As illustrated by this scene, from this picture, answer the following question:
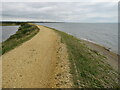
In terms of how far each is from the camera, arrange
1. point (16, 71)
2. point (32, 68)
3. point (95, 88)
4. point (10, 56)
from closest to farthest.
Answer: point (95, 88), point (16, 71), point (32, 68), point (10, 56)

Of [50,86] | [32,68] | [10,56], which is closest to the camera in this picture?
[50,86]

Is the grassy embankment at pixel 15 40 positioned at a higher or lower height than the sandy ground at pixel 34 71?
higher

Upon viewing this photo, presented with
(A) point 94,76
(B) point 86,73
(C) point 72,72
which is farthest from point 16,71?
(A) point 94,76

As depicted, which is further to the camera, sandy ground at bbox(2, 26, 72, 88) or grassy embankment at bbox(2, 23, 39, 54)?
grassy embankment at bbox(2, 23, 39, 54)

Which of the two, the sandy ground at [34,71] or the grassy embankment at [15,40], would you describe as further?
the grassy embankment at [15,40]

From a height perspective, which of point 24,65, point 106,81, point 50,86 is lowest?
point 106,81

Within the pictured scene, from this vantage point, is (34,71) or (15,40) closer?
(34,71)

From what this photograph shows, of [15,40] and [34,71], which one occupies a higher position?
[15,40]

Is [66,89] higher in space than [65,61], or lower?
lower

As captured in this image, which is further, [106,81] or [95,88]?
[106,81]

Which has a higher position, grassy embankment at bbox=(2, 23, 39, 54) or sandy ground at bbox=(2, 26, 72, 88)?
grassy embankment at bbox=(2, 23, 39, 54)

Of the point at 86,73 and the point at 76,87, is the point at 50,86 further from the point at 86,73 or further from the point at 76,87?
the point at 86,73

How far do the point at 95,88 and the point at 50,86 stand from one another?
3643 millimetres

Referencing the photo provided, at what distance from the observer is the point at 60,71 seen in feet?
36.2
